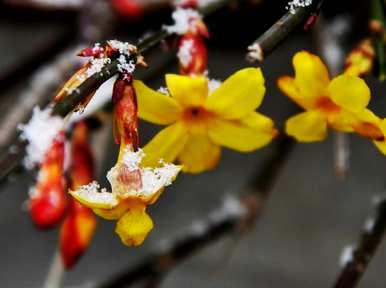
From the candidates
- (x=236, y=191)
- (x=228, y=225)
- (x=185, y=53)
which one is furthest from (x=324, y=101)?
(x=236, y=191)

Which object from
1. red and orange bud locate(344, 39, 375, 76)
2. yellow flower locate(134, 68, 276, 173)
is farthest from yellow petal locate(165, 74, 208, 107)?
red and orange bud locate(344, 39, 375, 76)

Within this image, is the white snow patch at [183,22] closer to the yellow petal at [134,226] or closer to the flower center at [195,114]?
the flower center at [195,114]

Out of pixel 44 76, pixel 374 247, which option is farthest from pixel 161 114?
pixel 44 76

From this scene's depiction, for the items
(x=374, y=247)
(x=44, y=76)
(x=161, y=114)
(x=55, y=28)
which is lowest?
(x=374, y=247)

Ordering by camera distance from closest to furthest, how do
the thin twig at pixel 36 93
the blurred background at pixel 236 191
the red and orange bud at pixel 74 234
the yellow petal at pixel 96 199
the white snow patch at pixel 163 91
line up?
the yellow petal at pixel 96 199
the white snow patch at pixel 163 91
the red and orange bud at pixel 74 234
the thin twig at pixel 36 93
the blurred background at pixel 236 191

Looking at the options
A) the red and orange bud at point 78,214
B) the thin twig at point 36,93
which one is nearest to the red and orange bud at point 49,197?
the red and orange bud at point 78,214

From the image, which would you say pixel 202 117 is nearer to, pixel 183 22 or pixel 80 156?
pixel 183 22

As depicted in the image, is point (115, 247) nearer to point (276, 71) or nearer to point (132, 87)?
point (276, 71)
